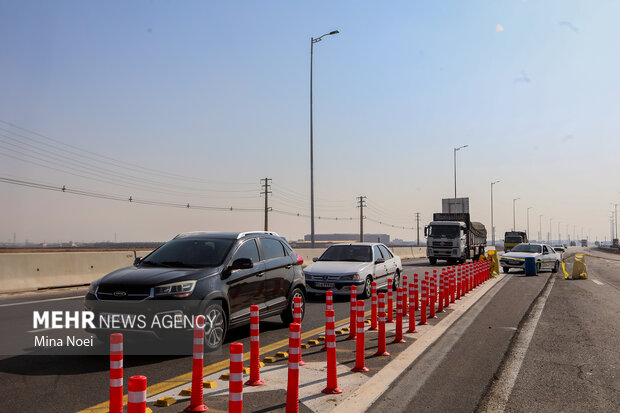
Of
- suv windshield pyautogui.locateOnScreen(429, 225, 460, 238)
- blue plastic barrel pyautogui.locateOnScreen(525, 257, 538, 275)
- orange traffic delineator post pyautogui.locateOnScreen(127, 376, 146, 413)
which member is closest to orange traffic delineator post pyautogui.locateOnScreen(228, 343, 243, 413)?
orange traffic delineator post pyautogui.locateOnScreen(127, 376, 146, 413)

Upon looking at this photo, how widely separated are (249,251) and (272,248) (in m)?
0.82

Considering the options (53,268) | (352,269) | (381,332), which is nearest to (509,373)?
(381,332)

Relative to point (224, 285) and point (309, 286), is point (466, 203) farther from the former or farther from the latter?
point (224, 285)

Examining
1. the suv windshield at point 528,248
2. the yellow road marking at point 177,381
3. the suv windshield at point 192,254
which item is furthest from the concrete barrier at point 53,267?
the suv windshield at point 528,248

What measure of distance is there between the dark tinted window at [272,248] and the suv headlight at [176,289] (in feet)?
7.00

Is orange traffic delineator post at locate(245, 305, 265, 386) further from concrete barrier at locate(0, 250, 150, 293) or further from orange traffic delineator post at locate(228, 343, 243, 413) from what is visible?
concrete barrier at locate(0, 250, 150, 293)

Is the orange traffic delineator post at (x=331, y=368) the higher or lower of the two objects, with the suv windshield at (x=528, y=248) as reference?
lower

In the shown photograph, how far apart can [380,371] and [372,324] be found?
309 cm

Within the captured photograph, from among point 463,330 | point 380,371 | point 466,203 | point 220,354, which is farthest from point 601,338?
point 466,203

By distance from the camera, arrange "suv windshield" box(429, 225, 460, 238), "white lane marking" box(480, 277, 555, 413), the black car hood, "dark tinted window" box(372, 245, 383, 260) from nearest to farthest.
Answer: "white lane marking" box(480, 277, 555, 413) < the black car hood < "dark tinted window" box(372, 245, 383, 260) < "suv windshield" box(429, 225, 460, 238)

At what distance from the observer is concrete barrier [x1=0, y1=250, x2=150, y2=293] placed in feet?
51.9

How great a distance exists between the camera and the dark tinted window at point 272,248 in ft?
31.5

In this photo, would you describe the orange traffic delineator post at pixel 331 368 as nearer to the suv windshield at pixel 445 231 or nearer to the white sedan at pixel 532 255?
the white sedan at pixel 532 255

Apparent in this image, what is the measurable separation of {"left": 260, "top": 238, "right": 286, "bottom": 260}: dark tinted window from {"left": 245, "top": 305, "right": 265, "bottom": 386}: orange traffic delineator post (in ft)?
11.9
